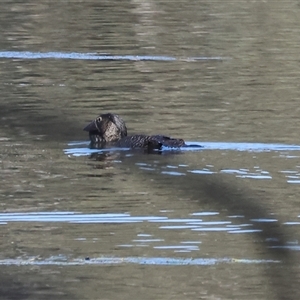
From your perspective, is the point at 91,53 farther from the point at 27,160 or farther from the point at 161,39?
the point at 27,160

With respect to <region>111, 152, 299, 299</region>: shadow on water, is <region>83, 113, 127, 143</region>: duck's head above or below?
above

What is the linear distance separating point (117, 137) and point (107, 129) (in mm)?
214

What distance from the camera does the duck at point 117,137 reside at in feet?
36.8

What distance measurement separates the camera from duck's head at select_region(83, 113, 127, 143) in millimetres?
11578

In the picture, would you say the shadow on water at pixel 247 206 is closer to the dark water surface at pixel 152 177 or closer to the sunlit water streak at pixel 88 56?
the dark water surface at pixel 152 177

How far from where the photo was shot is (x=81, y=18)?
27.4 meters

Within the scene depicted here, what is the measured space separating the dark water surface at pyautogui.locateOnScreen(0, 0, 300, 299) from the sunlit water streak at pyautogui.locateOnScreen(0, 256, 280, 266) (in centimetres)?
1

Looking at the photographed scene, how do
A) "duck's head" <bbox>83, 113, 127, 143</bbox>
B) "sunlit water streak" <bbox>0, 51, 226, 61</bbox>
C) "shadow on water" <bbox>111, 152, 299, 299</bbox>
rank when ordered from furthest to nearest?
"sunlit water streak" <bbox>0, 51, 226, 61</bbox> → "duck's head" <bbox>83, 113, 127, 143</bbox> → "shadow on water" <bbox>111, 152, 299, 299</bbox>

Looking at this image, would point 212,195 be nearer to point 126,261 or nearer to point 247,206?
point 247,206

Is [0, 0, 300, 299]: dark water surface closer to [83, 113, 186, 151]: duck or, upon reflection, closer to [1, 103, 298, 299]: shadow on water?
[1, 103, 298, 299]: shadow on water

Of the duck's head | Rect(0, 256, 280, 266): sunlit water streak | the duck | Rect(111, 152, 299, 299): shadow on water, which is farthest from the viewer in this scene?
the duck's head

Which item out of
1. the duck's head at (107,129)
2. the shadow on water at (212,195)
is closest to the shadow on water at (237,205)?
the shadow on water at (212,195)

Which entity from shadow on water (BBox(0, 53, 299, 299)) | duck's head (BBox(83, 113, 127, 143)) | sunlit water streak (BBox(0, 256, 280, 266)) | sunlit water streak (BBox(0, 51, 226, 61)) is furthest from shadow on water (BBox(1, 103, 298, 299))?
sunlit water streak (BBox(0, 51, 226, 61))

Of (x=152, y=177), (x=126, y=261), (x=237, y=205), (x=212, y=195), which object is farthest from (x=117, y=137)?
(x=126, y=261)
